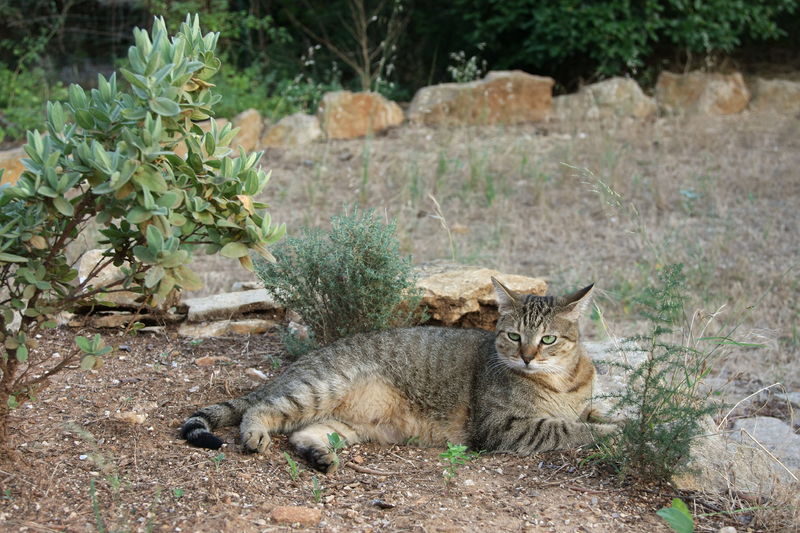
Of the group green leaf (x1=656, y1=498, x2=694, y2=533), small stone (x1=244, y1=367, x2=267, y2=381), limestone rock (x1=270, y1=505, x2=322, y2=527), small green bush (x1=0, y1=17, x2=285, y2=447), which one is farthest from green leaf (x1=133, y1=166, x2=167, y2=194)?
green leaf (x1=656, y1=498, x2=694, y2=533)

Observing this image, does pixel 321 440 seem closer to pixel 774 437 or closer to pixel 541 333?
pixel 541 333

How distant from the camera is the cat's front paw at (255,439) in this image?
4.06m

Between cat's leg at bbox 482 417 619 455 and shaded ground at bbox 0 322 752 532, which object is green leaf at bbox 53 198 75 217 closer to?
shaded ground at bbox 0 322 752 532

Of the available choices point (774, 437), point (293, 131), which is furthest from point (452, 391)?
point (293, 131)

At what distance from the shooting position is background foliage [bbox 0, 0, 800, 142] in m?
11.1

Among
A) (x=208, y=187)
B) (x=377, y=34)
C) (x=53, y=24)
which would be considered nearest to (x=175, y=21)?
(x=53, y=24)

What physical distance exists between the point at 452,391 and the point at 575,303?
85 centimetres

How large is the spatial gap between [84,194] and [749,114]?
10844 millimetres

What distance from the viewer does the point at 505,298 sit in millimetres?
4719

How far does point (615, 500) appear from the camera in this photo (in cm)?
376

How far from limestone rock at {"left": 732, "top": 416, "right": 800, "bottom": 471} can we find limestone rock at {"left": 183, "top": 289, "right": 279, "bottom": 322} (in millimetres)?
3105

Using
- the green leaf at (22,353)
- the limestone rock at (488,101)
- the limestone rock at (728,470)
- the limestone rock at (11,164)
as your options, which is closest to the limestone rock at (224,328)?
the green leaf at (22,353)

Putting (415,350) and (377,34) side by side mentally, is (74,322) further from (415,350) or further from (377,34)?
(377,34)

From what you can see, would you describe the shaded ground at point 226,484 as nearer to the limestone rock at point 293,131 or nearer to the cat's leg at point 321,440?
the cat's leg at point 321,440
